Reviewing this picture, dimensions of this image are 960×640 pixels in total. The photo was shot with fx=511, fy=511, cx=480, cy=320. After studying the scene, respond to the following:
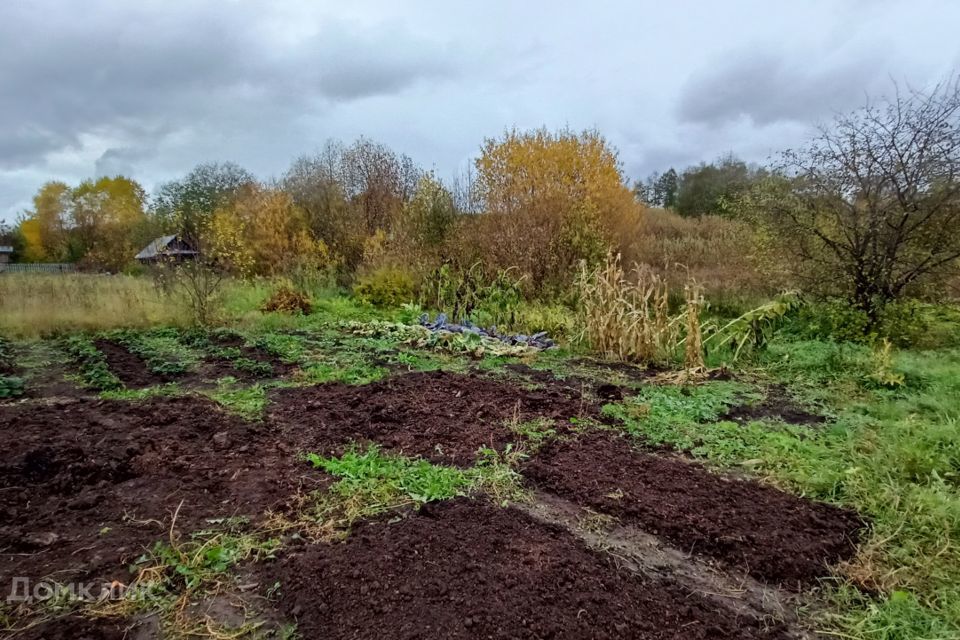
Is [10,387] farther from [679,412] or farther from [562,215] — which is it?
[562,215]

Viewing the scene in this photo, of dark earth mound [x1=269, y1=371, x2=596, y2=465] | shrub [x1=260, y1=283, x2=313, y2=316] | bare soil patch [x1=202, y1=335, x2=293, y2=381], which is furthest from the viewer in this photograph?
shrub [x1=260, y1=283, x2=313, y2=316]

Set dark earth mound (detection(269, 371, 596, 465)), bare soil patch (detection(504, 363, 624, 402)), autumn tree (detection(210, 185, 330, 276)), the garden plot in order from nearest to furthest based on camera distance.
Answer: the garden plot < dark earth mound (detection(269, 371, 596, 465)) < bare soil patch (detection(504, 363, 624, 402)) < autumn tree (detection(210, 185, 330, 276))

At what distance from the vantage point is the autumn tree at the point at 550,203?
1027 centimetres

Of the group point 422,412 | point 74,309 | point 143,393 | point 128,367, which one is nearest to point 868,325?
point 422,412

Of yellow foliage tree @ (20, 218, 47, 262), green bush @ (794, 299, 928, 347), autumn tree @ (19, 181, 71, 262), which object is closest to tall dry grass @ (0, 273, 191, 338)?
green bush @ (794, 299, 928, 347)

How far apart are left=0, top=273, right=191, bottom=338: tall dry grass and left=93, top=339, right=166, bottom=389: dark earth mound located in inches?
61.1

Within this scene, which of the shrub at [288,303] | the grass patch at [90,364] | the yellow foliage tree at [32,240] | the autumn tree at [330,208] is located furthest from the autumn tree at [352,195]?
the yellow foliage tree at [32,240]

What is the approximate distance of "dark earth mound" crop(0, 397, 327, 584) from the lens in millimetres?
2172

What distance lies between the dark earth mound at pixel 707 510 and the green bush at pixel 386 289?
7.53m

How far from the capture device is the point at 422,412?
157 inches

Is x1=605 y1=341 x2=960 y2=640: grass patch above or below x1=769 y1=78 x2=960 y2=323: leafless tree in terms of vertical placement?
below

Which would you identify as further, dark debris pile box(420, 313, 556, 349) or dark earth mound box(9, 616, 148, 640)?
dark debris pile box(420, 313, 556, 349)

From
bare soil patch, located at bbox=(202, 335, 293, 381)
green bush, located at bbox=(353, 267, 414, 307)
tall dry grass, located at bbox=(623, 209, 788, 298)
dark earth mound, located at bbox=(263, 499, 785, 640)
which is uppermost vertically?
tall dry grass, located at bbox=(623, 209, 788, 298)

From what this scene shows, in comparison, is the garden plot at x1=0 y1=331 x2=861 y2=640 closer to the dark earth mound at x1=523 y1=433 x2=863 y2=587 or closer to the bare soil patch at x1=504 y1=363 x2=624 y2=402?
the dark earth mound at x1=523 y1=433 x2=863 y2=587
